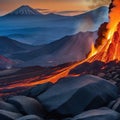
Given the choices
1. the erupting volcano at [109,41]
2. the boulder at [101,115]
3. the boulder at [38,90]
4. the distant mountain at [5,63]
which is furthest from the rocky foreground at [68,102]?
the distant mountain at [5,63]

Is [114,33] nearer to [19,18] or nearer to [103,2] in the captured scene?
[103,2]

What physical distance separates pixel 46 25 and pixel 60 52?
775 mm

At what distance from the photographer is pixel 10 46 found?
1195 cm

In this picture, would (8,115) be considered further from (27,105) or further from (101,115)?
(101,115)

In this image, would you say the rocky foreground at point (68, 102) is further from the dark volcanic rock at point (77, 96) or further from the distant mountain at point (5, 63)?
the distant mountain at point (5, 63)

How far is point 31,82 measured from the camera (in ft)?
37.1

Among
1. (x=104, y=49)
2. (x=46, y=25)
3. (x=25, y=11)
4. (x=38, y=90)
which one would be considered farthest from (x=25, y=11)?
(x=38, y=90)

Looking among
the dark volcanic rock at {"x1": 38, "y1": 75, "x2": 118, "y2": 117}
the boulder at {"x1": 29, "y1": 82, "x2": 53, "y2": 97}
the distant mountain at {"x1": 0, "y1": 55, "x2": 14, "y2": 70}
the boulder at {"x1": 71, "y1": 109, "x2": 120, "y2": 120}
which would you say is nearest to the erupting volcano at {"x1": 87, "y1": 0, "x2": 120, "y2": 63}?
the distant mountain at {"x1": 0, "y1": 55, "x2": 14, "y2": 70}

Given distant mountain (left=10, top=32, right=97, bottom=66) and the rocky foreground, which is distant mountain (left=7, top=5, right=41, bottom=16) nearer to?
distant mountain (left=10, top=32, right=97, bottom=66)

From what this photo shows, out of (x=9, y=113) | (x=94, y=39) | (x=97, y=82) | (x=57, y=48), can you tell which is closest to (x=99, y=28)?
(x=94, y=39)

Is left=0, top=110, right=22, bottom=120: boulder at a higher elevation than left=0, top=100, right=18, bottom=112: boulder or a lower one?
higher

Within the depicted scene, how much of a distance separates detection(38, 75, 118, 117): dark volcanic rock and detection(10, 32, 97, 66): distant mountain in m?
2.95

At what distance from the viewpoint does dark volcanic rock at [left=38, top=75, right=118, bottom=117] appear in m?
8.14

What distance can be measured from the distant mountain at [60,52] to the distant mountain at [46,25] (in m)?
0.14
